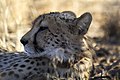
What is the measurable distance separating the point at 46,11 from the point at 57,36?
14.4 feet

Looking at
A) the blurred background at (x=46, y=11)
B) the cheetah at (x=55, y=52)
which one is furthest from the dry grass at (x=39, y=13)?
the cheetah at (x=55, y=52)

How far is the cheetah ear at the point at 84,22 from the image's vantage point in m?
4.66

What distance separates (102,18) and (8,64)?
4.31 metres

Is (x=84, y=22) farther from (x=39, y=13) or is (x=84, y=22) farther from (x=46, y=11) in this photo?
(x=46, y=11)

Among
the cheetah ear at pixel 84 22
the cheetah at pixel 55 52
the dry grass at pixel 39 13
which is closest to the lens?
the cheetah at pixel 55 52

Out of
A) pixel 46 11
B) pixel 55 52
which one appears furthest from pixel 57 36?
pixel 46 11

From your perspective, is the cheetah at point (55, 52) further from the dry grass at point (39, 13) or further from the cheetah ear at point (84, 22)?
the dry grass at point (39, 13)

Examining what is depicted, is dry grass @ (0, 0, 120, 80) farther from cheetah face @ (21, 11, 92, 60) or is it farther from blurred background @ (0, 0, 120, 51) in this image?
cheetah face @ (21, 11, 92, 60)

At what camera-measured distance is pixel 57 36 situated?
470 cm

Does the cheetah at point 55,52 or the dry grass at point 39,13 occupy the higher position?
the dry grass at point 39,13

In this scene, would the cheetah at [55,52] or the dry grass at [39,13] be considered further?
the dry grass at [39,13]

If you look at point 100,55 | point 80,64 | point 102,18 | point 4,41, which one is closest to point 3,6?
point 4,41

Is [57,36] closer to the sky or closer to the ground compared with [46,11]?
closer to the ground

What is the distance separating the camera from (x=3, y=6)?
20.4 feet
